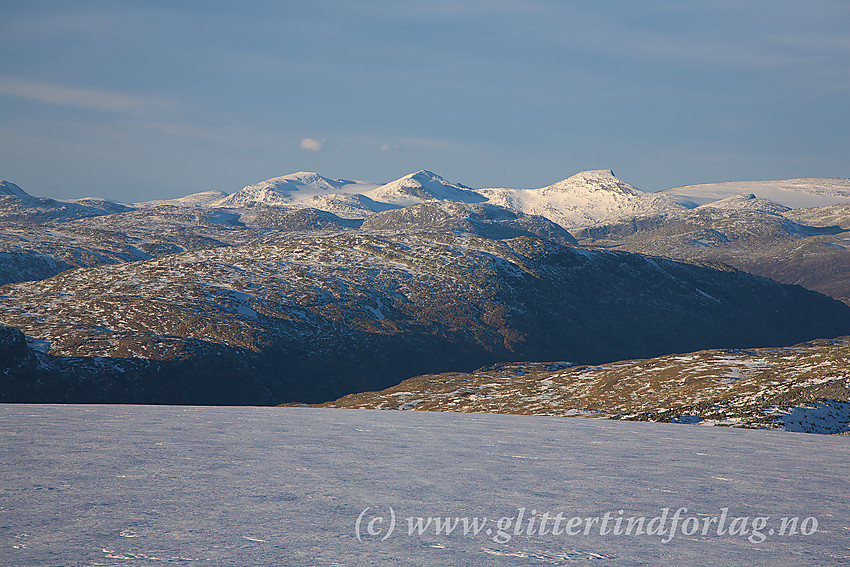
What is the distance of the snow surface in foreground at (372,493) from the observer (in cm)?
1135

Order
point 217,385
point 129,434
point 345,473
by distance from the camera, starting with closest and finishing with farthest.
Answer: point 345,473
point 129,434
point 217,385

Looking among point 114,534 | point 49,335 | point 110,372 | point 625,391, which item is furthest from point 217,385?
point 114,534

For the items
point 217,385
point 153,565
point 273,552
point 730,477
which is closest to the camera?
point 153,565

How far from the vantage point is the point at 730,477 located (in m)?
18.7

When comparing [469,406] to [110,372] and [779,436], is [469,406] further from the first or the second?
[110,372]

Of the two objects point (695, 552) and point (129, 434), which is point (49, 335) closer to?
point (129, 434)

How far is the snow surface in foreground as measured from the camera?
11.4 meters

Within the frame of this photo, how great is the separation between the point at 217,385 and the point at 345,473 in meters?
184

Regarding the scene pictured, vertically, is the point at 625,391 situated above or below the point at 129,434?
below

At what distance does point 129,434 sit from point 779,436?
30.4 m

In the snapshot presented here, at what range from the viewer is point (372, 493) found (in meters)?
15.1

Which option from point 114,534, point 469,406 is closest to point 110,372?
point 469,406

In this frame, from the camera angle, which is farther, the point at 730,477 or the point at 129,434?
the point at 129,434

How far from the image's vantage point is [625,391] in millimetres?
107188
